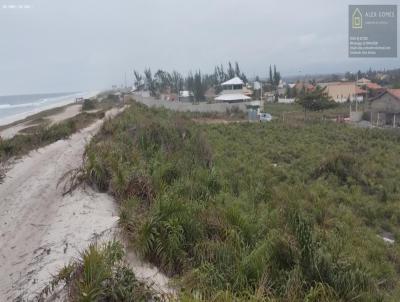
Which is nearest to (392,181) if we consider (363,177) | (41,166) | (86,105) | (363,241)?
(363,177)

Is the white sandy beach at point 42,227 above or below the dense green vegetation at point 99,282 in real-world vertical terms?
below

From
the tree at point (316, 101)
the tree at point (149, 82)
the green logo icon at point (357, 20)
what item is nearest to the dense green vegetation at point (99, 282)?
the green logo icon at point (357, 20)

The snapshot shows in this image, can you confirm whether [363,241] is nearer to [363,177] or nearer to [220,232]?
[220,232]

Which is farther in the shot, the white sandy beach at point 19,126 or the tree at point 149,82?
the tree at point 149,82

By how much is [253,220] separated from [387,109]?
40.1 meters

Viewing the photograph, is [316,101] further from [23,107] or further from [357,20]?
[23,107]

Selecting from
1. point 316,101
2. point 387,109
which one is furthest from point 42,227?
point 316,101

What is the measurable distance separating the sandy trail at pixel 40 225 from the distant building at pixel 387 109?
118ft

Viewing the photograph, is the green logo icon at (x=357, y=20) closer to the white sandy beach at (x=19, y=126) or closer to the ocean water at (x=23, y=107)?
the white sandy beach at (x=19, y=126)

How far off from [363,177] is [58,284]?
13578 mm

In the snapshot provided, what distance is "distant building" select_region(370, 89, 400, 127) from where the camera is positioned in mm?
40156

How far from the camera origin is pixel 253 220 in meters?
7.36

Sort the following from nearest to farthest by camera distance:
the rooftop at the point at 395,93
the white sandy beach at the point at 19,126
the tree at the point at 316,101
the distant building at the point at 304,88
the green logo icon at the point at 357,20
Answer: the white sandy beach at the point at 19,126, the green logo icon at the point at 357,20, the rooftop at the point at 395,93, the tree at the point at 316,101, the distant building at the point at 304,88

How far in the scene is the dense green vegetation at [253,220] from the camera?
526 cm
